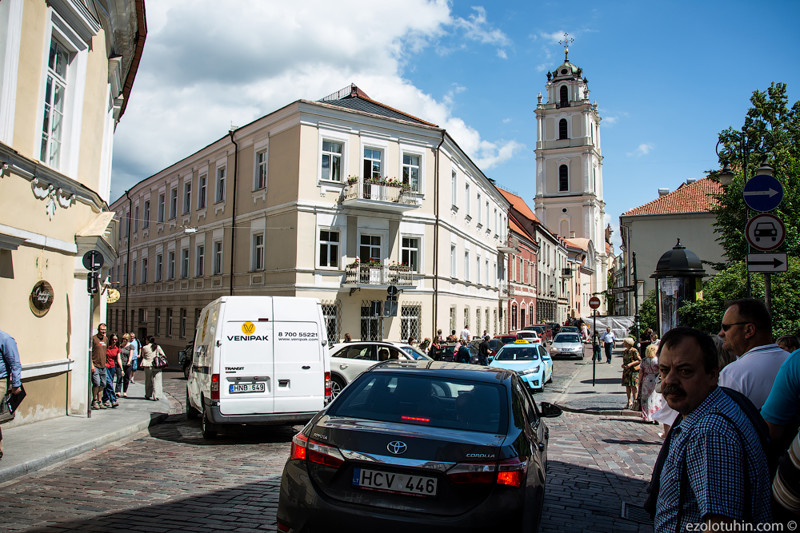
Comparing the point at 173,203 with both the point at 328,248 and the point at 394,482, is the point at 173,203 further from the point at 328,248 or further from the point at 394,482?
the point at 394,482

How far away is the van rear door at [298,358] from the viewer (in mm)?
9969

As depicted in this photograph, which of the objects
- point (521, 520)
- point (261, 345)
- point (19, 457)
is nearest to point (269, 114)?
point (261, 345)

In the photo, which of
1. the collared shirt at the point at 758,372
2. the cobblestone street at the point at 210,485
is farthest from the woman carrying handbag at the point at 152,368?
the collared shirt at the point at 758,372

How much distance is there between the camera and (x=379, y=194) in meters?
26.5

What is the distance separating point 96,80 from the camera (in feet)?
41.9

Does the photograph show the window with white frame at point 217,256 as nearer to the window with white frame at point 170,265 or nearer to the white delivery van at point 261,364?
the window with white frame at point 170,265

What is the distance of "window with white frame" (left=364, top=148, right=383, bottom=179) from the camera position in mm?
27484

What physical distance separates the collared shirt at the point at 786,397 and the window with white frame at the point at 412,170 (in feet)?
84.1

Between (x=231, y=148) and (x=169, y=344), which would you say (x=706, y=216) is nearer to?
(x=231, y=148)

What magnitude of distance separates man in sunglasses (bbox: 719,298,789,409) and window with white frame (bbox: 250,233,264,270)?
24.9m

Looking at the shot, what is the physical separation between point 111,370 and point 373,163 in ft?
54.3

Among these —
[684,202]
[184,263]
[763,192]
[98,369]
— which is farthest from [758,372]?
[684,202]

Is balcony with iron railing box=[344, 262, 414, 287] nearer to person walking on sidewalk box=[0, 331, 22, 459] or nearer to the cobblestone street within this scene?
the cobblestone street

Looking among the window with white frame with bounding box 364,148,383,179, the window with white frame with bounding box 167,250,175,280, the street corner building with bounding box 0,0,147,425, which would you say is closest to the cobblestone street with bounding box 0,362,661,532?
the street corner building with bounding box 0,0,147,425
